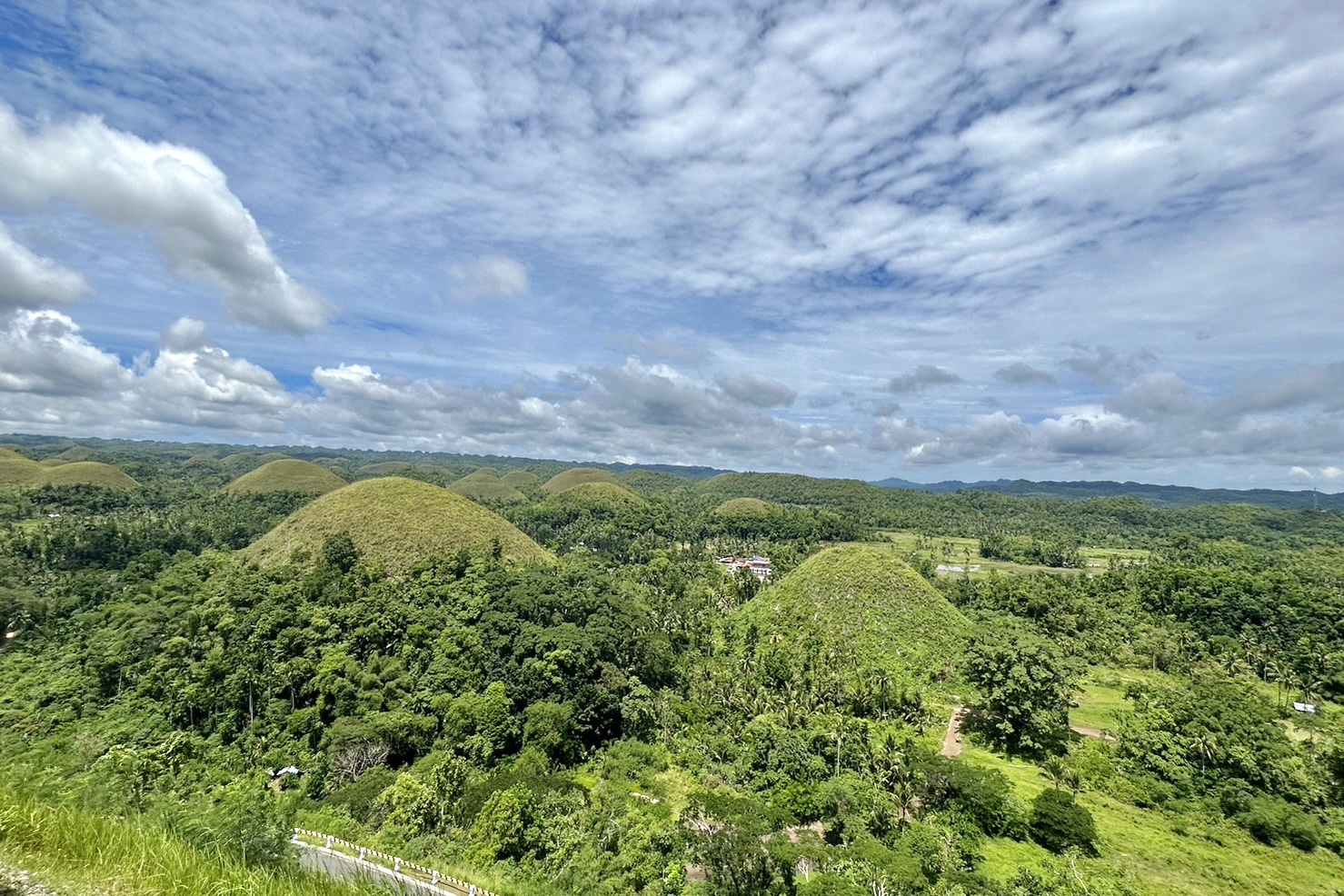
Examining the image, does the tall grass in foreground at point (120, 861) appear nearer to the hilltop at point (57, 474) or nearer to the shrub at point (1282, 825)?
the shrub at point (1282, 825)

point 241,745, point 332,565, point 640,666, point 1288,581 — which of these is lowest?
point 241,745

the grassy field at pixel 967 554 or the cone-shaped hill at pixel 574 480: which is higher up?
the cone-shaped hill at pixel 574 480

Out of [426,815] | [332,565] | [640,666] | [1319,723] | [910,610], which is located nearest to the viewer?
[426,815]

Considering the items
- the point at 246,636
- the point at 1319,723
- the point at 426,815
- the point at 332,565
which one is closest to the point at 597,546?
the point at 332,565

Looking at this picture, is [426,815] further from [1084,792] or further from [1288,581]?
[1288,581]

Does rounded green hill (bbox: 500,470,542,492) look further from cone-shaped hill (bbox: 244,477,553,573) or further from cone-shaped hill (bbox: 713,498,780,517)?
cone-shaped hill (bbox: 244,477,553,573)

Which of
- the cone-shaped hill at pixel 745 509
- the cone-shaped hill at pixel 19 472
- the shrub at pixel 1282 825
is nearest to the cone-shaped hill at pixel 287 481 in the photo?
the cone-shaped hill at pixel 19 472

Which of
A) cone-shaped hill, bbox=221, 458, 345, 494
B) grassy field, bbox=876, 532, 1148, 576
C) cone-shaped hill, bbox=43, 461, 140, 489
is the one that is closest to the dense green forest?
grassy field, bbox=876, 532, 1148, 576
